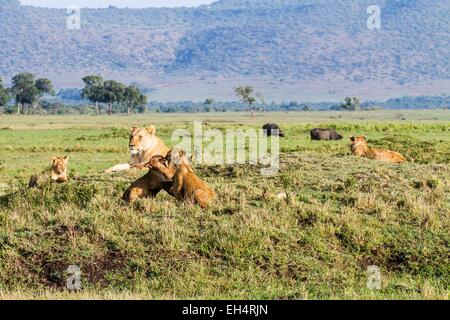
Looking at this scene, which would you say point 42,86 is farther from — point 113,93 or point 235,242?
point 235,242

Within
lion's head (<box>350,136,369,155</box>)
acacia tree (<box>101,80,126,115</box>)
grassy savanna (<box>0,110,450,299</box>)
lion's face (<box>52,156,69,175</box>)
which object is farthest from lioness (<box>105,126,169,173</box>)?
acacia tree (<box>101,80,126,115</box>)

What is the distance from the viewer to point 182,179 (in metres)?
12.5

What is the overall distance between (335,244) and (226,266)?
171 cm

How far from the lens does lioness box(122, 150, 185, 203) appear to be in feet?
41.5

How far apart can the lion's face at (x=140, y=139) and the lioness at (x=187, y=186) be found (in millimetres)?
5586

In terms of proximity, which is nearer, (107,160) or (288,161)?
(288,161)

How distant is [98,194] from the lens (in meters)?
13.8

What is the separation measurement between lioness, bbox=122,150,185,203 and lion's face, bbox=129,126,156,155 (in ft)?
17.2

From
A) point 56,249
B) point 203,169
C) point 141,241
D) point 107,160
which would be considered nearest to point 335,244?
point 141,241

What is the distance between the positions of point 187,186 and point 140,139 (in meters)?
5.83

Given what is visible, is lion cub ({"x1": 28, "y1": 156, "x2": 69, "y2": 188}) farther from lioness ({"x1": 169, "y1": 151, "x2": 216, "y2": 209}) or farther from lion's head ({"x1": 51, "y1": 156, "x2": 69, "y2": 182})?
lioness ({"x1": 169, "y1": 151, "x2": 216, "y2": 209})

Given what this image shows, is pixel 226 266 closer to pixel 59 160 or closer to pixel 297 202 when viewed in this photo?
pixel 297 202

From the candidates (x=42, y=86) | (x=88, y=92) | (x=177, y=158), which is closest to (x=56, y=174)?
(x=177, y=158)
